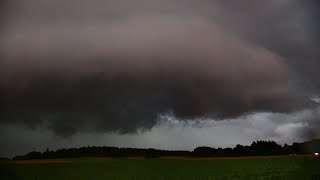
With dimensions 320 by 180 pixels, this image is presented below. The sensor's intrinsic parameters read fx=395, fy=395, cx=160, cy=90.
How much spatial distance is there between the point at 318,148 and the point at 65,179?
226ft

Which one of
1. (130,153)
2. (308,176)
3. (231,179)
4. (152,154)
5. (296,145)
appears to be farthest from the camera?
(296,145)

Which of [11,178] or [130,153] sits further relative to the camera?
[130,153]

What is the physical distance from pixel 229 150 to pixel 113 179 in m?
71.2

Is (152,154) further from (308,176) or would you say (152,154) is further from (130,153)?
(308,176)

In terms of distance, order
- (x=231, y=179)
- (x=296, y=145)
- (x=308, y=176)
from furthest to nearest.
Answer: (x=296, y=145)
(x=308, y=176)
(x=231, y=179)

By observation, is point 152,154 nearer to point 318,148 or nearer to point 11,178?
point 318,148

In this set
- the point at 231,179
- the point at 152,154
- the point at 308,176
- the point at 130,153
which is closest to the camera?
the point at 231,179

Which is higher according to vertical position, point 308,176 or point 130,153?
point 130,153

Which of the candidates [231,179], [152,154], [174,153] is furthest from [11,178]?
[174,153]

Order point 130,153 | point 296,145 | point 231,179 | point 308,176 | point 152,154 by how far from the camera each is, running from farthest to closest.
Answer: point 296,145, point 130,153, point 152,154, point 308,176, point 231,179

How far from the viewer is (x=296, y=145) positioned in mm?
107438

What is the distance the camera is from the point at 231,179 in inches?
1678

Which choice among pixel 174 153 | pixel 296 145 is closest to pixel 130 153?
pixel 174 153

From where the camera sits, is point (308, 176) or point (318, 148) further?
point (318, 148)
